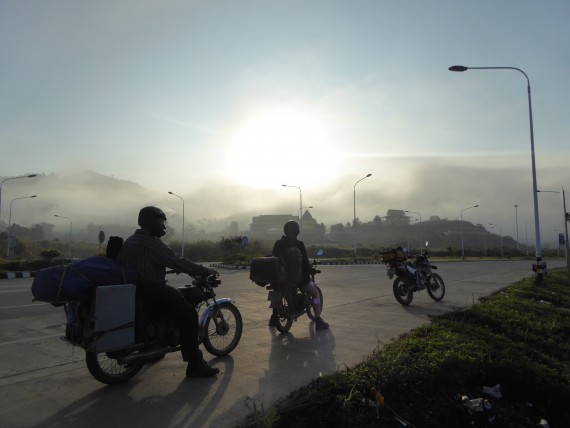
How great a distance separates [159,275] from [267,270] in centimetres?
222

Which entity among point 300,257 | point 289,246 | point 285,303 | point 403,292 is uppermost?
point 289,246

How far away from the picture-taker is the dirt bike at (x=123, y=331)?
4.12 m

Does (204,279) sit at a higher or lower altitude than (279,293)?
higher

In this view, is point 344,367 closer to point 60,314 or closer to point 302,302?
point 302,302

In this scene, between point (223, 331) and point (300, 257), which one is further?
point (300, 257)

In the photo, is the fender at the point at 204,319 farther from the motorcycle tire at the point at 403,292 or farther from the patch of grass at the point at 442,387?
the motorcycle tire at the point at 403,292

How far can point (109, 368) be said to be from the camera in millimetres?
4656

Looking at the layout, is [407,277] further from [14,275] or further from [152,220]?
[14,275]

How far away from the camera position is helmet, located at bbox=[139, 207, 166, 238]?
4.79 meters

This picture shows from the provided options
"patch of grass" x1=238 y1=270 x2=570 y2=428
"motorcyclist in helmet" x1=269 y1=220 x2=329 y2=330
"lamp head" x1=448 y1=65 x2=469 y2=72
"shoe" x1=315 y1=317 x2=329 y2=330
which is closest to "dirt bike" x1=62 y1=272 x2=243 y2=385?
"patch of grass" x1=238 y1=270 x2=570 y2=428

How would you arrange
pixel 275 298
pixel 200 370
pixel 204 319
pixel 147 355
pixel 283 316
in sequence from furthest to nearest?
pixel 283 316
pixel 275 298
pixel 204 319
pixel 200 370
pixel 147 355

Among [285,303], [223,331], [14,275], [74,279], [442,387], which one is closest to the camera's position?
[74,279]

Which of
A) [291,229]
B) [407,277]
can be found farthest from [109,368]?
[407,277]

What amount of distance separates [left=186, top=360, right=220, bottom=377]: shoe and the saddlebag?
207 centimetres
